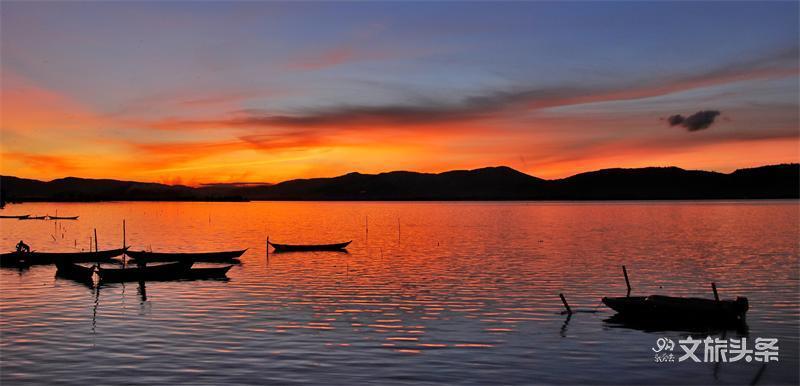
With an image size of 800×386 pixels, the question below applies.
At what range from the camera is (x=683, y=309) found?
31953 millimetres

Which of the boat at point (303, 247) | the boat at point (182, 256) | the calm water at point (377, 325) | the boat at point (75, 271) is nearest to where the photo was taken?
the calm water at point (377, 325)

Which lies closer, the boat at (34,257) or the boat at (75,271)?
the boat at (75,271)

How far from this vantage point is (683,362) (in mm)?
24844

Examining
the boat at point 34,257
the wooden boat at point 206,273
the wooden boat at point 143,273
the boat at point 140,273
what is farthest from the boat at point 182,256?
the wooden boat at point 143,273

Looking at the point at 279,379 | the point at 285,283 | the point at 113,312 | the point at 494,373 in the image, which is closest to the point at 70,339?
the point at 113,312

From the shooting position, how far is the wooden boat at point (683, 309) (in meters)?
31.5

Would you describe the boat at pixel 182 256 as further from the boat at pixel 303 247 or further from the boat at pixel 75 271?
the boat at pixel 75 271

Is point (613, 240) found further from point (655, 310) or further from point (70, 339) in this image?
point (70, 339)

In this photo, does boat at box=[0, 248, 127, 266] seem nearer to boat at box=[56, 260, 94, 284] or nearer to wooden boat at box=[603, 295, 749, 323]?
boat at box=[56, 260, 94, 284]

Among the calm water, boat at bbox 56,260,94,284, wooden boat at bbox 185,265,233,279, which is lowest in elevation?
the calm water

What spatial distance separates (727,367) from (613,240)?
7305cm

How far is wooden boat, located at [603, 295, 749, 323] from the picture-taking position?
31547mm

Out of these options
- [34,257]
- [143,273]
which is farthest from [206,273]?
[34,257]

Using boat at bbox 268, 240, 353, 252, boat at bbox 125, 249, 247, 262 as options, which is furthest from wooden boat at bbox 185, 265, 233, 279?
boat at bbox 268, 240, 353, 252
